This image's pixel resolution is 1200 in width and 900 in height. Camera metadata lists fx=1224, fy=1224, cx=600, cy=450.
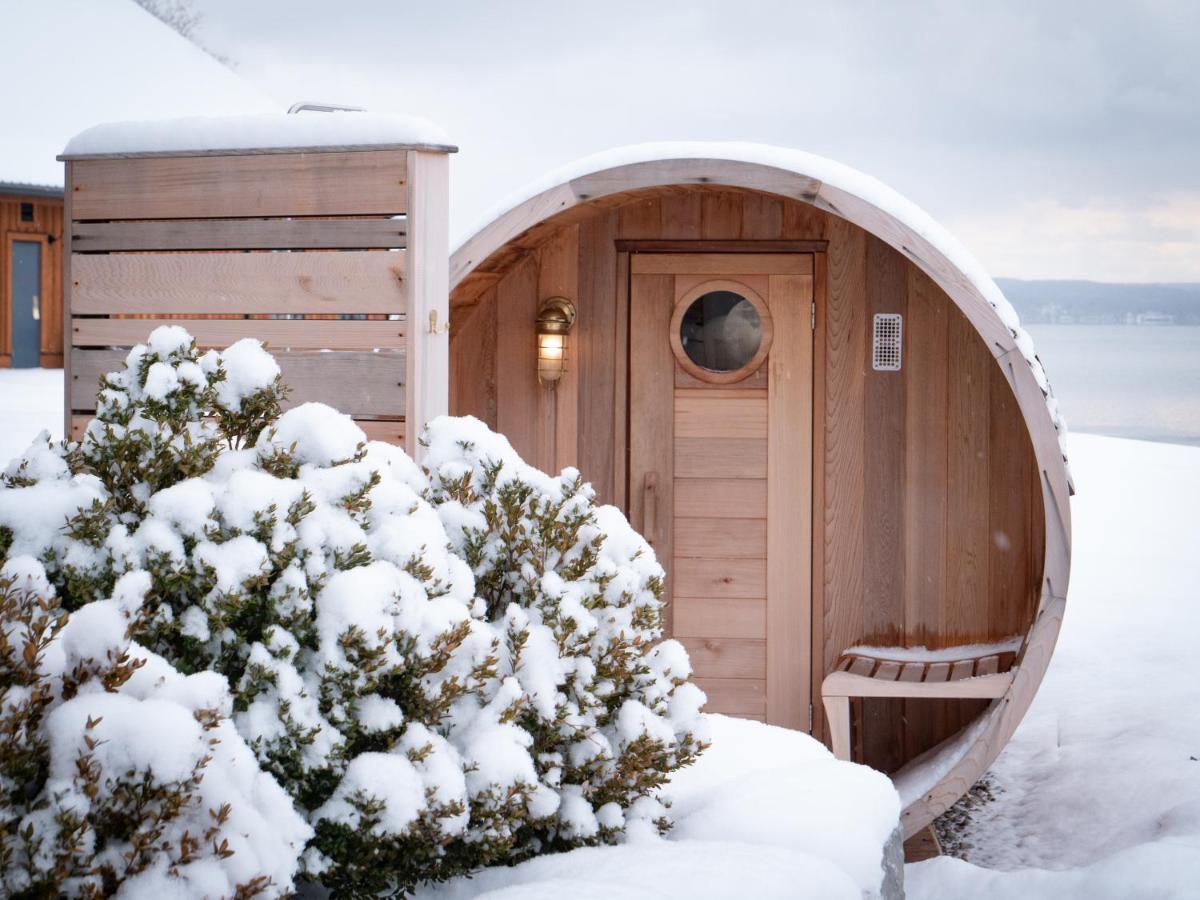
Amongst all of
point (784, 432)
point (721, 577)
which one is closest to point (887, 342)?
point (784, 432)

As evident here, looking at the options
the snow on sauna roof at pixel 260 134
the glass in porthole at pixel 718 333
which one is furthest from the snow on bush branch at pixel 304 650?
the glass in porthole at pixel 718 333

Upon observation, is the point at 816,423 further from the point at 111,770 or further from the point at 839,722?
the point at 111,770

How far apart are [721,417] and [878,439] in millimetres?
744

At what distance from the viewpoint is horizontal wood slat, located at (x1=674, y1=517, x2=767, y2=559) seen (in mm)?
5859

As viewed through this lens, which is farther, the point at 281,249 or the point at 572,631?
the point at 281,249

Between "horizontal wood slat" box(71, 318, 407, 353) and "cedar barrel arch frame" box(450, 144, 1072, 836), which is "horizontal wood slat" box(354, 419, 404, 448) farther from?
"cedar barrel arch frame" box(450, 144, 1072, 836)

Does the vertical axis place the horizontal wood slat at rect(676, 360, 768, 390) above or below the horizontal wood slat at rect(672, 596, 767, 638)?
above

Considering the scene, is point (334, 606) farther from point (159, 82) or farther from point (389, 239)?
point (159, 82)

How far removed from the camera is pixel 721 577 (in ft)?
19.2

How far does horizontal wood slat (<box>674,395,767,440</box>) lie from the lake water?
467 inches

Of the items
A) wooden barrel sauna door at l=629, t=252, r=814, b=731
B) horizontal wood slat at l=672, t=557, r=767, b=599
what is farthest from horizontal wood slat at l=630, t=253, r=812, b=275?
horizontal wood slat at l=672, t=557, r=767, b=599

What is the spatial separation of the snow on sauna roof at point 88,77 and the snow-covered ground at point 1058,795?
6529 millimetres

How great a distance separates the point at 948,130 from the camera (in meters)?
30.2

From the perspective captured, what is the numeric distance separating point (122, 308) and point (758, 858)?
2798 millimetres
